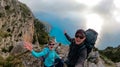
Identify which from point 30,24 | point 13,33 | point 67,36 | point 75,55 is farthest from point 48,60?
point 30,24

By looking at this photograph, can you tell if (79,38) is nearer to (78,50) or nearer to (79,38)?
(79,38)

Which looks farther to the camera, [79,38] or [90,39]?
[90,39]

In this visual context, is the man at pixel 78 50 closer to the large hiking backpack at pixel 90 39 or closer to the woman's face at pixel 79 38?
the woman's face at pixel 79 38

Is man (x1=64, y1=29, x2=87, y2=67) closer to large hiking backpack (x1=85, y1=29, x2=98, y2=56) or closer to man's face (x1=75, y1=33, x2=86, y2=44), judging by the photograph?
man's face (x1=75, y1=33, x2=86, y2=44)

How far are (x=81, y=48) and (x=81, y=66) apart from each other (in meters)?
0.67

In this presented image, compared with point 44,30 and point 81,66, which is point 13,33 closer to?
point 44,30

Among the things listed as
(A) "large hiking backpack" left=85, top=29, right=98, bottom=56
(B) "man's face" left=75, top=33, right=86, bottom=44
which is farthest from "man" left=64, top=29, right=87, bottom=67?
(A) "large hiking backpack" left=85, top=29, right=98, bottom=56

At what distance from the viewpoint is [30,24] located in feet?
484

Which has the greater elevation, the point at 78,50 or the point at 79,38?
the point at 79,38

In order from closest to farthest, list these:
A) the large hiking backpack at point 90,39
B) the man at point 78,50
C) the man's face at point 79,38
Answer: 1. the man at point 78,50
2. the man's face at point 79,38
3. the large hiking backpack at point 90,39

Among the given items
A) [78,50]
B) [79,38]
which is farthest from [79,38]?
[78,50]

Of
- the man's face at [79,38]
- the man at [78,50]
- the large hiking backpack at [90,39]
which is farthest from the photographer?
the large hiking backpack at [90,39]

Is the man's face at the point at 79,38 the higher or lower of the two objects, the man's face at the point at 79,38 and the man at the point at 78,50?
the higher

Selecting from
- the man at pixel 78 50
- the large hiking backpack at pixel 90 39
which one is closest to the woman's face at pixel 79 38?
the man at pixel 78 50
